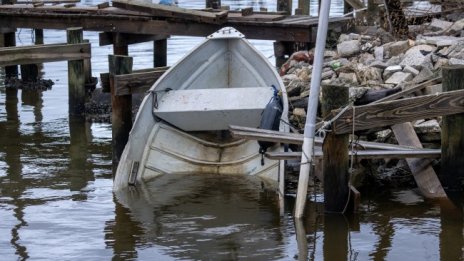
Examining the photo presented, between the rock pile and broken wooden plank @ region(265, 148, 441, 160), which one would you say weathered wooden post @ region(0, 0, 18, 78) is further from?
broken wooden plank @ region(265, 148, 441, 160)

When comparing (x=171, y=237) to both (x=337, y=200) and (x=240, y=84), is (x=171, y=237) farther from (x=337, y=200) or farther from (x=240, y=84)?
(x=240, y=84)

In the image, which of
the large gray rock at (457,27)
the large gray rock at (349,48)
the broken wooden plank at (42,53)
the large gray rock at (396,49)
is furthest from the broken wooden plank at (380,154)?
the broken wooden plank at (42,53)

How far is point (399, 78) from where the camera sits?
12344mm

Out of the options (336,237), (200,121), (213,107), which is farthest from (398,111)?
(200,121)

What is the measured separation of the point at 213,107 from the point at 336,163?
107 inches

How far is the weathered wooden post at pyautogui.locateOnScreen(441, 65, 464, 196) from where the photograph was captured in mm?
10188

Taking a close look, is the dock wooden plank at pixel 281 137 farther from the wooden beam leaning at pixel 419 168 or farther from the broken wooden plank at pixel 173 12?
the broken wooden plank at pixel 173 12

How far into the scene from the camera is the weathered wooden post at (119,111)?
38.8 ft

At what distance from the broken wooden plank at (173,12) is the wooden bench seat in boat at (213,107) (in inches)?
188

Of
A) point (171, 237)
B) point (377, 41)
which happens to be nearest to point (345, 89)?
point (171, 237)

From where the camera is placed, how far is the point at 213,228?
10047 millimetres

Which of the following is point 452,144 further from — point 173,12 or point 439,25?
point 173,12

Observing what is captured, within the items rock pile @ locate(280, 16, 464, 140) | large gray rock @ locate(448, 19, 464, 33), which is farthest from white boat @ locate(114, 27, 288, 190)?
large gray rock @ locate(448, 19, 464, 33)

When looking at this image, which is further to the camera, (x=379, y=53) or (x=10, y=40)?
(x=10, y=40)
